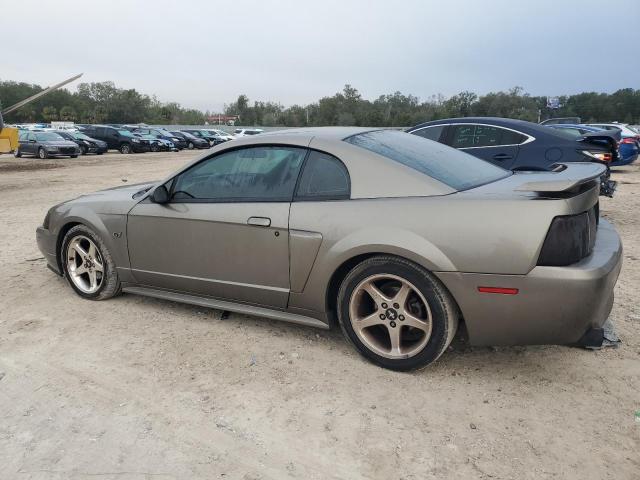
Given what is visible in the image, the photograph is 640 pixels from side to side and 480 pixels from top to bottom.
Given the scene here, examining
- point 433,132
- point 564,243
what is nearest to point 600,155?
point 433,132

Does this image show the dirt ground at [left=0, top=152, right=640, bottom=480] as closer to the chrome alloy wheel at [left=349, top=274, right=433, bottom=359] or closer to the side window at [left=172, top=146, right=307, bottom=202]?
the chrome alloy wheel at [left=349, top=274, right=433, bottom=359]

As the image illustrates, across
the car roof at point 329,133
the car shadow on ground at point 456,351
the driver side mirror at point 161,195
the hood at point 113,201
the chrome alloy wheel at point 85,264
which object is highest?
the car roof at point 329,133

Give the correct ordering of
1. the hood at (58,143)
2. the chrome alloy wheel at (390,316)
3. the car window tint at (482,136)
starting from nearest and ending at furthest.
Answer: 1. the chrome alloy wheel at (390,316)
2. the car window tint at (482,136)
3. the hood at (58,143)

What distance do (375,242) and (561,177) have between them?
3.78ft

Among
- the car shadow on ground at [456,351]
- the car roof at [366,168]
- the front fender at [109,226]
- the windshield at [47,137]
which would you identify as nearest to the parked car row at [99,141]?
the windshield at [47,137]

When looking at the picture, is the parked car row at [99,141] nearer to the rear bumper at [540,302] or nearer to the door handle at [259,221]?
the door handle at [259,221]

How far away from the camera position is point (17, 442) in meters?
2.43

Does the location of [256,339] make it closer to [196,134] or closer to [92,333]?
[92,333]

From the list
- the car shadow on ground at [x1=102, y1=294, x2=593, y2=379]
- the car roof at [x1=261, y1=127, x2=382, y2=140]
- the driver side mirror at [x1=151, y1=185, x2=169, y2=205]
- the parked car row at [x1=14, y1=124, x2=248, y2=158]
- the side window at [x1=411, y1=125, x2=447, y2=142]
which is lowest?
the parked car row at [x1=14, y1=124, x2=248, y2=158]

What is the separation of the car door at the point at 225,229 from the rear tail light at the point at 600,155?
503cm

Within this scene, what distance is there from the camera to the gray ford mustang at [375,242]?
2.60m

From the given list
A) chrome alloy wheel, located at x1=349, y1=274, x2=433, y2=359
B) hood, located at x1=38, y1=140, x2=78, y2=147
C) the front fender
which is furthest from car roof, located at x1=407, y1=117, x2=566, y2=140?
hood, located at x1=38, y1=140, x2=78, y2=147

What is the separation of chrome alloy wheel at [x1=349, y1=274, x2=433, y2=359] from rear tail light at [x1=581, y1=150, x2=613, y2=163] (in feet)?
16.4

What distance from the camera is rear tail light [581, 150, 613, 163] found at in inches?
267
